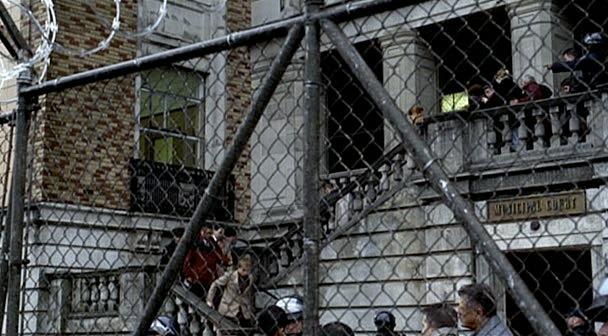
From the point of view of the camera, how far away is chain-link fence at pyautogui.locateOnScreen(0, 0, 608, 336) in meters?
4.69

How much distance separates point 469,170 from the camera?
14258 millimetres

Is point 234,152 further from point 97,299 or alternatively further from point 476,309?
point 97,299

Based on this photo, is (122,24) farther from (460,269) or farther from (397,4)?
(397,4)

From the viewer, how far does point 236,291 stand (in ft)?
33.1

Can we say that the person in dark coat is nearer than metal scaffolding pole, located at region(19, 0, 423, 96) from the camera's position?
No

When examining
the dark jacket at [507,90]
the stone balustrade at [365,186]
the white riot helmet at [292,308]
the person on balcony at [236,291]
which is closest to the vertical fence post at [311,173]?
the white riot helmet at [292,308]

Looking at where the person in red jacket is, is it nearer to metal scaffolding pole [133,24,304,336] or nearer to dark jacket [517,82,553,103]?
metal scaffolding pole [133,24,304,336]

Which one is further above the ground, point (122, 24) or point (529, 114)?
point (122, 24)

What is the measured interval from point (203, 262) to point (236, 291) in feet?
7.49

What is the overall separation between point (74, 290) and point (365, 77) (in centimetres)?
1166

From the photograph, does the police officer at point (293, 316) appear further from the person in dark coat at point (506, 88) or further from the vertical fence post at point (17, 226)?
the person in dark coat at point (506, 88)

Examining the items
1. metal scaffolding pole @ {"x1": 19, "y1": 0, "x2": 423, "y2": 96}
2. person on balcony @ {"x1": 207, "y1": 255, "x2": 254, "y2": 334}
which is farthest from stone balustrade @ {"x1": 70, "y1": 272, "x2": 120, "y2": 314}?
metal scaffolding pole @ {"x1": 19, "y1": 0, "x2": 423, "y2": 96}

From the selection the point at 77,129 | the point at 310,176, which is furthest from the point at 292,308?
the point at 77,129

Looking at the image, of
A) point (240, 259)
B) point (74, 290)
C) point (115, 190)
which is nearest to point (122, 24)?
point (115, 190)
